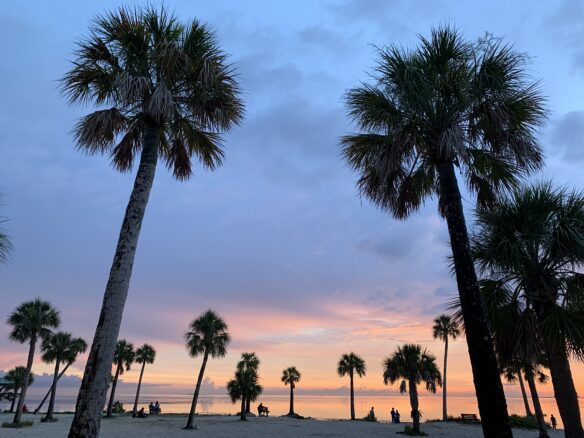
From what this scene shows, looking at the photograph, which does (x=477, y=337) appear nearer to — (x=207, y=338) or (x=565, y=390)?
(x=565, y=390)

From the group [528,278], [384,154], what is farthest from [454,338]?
→ [384,154]

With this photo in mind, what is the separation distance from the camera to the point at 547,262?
10.6 m

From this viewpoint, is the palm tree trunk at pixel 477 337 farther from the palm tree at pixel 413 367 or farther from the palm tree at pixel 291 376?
the palm tree at pixel 291 376

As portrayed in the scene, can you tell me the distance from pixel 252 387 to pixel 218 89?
139 feet

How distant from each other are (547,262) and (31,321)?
3628cm

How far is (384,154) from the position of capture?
9.65 meters

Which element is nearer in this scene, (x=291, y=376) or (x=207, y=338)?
(x=207, y=338)

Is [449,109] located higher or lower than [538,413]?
higher

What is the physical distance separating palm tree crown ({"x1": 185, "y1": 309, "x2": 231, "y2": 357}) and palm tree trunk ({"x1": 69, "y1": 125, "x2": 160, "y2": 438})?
30419 mm

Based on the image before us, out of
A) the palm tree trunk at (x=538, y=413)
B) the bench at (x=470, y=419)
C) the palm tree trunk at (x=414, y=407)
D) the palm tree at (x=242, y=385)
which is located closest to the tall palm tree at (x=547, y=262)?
the palm tree trunk at (x=538, y=413)

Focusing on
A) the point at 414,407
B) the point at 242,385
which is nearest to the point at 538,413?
the point at 414,407

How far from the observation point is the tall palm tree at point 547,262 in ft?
31.6

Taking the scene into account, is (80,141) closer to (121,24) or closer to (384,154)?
(121,24)

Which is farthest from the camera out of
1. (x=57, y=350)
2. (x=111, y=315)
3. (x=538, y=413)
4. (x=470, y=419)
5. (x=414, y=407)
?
(x=57, y=350)
